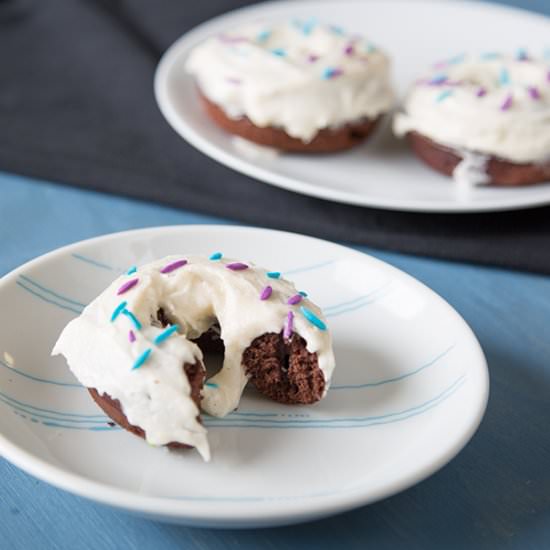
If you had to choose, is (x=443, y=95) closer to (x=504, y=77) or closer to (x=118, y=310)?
(x=504, y=77)

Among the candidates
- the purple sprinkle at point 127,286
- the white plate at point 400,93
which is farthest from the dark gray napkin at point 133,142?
the purple sprinkle at point 127,286

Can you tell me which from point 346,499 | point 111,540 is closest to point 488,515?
point 346,499

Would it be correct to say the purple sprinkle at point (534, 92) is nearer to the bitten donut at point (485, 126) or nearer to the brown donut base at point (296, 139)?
the bitten donut at point (485, 126)

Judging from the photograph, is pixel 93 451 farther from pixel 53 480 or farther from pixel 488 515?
pixel 488 515

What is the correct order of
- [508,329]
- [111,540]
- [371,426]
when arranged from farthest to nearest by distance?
[508,329] → [371,426] → [111,540]

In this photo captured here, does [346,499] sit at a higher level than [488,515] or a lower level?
higher

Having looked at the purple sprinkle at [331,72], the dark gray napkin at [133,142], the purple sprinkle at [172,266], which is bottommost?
the dark gray napkin at [133,142]
